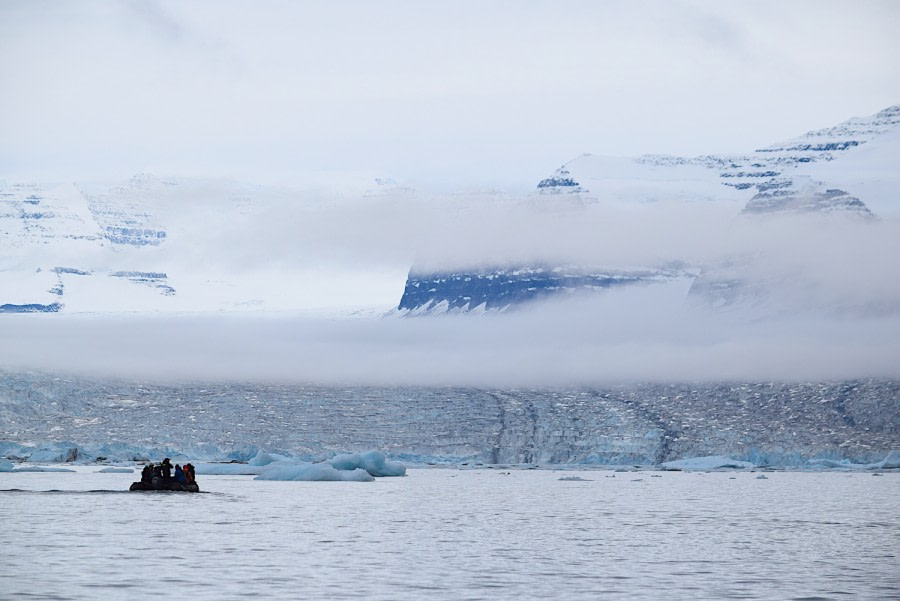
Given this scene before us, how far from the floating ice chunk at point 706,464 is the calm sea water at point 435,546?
5068 centimetres

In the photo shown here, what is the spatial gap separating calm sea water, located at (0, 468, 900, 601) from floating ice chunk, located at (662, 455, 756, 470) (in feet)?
166

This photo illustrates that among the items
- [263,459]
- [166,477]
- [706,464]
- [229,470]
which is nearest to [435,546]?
[166,477]

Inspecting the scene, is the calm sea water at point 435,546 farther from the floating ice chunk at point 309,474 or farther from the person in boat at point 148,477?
the floating ice chunk at point 309,474

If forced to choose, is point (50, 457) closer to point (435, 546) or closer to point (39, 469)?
point (39, 469)

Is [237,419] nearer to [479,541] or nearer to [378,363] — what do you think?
[378,363]

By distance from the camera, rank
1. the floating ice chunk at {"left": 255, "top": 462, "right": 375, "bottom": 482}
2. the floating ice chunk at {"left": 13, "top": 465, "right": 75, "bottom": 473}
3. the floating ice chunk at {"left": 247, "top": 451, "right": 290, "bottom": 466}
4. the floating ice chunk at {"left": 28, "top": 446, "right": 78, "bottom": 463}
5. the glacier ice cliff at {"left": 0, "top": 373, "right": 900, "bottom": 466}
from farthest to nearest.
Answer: the glacier ice cliff at {"left": 0, "top": 373, "right": 900, "bottom": 466}
the floating ice chunk at {"left": 28, "top": 446, "right": 78, "bottom": 463}
the floating ice chunk at {"left": 247, "top": 451, "right": 290, "bottom": 466}
the floating ice chunk at {"left": 13, "top": 465, "right": 75, "bottom": 473}
the floating ice chunk at {"left": 255, "top": 462, "right": 375, "bottom": 482}

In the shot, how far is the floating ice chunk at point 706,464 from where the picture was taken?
135m

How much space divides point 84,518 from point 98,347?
14091 centimetres

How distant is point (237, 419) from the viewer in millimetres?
147375

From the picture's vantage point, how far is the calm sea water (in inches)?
1364

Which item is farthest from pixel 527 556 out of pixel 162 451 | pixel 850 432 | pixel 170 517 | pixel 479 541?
pixel 850 432

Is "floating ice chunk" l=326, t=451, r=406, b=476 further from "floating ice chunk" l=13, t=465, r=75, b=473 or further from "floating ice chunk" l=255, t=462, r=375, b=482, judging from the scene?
"floating ice chunk" l=13, t=465, r=75, b=473

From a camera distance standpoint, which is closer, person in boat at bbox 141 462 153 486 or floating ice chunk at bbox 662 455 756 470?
person in boat at bbox 141 462 153 486

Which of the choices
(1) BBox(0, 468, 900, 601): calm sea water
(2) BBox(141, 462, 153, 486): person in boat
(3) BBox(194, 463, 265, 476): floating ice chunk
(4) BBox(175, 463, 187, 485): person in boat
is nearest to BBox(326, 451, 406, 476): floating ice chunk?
(3) BBox(194, 463, 265, 476): floating ice chunk
